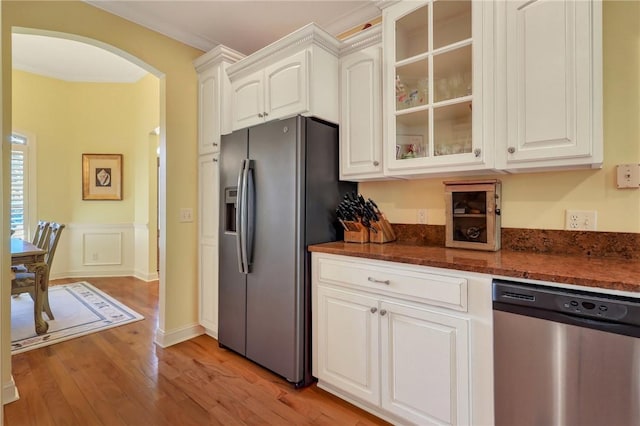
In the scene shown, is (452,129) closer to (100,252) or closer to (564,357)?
(564,357)

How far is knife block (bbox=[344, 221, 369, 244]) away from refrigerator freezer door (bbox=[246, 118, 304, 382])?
0.38m

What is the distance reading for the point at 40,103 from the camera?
4844 millimetres

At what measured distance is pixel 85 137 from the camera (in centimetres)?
516

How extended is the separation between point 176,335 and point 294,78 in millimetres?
2290

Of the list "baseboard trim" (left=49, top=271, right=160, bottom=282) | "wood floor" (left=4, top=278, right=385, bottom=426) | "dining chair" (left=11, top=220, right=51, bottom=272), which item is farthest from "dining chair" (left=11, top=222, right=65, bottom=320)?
"baseboard trim" (left=49, top=271, right=160, bottom=282)

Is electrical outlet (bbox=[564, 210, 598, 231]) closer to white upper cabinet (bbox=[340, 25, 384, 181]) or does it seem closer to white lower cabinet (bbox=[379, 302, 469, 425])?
white lower cabinet (bbox=[379, 302, 469, 425])

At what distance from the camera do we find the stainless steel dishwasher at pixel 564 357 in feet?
3.94

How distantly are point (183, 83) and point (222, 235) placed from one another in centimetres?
142

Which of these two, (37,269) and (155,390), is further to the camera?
(37,269)

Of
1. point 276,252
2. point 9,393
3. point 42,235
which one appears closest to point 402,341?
point 276,252

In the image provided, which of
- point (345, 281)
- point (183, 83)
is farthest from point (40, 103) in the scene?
point (345, 281)

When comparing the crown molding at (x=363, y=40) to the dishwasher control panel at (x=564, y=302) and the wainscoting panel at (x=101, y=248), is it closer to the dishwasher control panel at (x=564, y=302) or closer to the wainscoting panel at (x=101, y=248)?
the dishwasher control panel at (x=564, y=302)

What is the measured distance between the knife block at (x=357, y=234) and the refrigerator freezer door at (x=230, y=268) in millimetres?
819

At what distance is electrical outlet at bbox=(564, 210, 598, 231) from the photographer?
172cm
